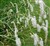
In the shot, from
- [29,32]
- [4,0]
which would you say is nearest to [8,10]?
[4,0]

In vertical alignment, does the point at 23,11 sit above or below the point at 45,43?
above

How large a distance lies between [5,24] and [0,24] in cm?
16

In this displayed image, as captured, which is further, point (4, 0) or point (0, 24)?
point (4, 0)

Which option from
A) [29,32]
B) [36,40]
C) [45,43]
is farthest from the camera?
[29,32]

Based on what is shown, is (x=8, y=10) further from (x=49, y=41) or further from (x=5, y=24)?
(x=49, y=41)

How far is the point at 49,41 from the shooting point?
11.5 ft

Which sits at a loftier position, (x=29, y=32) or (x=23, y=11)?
(x=23, y=11)

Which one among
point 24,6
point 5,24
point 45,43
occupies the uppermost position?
point 24,6

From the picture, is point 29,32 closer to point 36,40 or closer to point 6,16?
point 6,16

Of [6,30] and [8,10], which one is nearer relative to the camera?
[6,30]

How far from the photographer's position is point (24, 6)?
3818mm

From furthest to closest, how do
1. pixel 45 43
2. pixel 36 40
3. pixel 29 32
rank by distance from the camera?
pixel 29 32
pixel 45 43
pixel 36 40

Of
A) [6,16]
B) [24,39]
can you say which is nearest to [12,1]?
[6,16]

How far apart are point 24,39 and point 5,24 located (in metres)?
0.38
